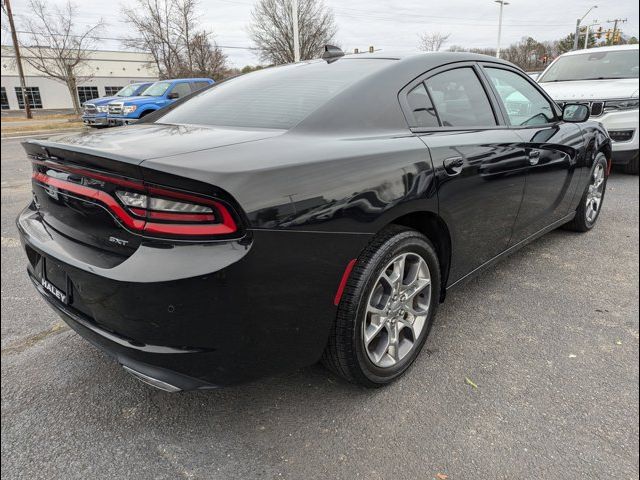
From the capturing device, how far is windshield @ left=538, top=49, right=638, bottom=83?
23.9 feet

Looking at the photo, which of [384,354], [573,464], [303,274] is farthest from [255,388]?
[573,464]

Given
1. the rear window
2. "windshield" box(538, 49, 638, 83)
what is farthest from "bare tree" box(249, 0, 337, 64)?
the rear window

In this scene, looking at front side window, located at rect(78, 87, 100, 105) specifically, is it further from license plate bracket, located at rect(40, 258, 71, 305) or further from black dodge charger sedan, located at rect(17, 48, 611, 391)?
license plate bracket, located at rect(40, 258, 71, 305)

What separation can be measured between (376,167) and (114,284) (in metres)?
1.11

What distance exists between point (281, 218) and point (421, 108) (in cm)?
121

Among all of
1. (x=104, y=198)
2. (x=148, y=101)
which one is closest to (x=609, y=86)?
(x=104, y=198)

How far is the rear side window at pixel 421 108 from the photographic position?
231 centimetres

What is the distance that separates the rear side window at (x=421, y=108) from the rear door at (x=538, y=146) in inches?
30.6

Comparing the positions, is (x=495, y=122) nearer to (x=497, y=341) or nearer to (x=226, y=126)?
(x=497, y=341)

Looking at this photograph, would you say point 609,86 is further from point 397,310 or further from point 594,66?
point 397,310

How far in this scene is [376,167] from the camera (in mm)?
1922

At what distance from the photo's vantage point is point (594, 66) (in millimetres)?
7586

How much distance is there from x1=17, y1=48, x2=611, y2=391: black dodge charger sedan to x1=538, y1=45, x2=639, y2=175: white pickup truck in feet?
14.5

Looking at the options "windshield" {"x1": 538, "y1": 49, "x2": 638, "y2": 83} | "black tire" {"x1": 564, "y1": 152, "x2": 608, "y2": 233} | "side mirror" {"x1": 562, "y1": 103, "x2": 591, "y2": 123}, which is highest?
"windshield" {"x1": 538, "y1": 49, "x2": 638, "y2": 83}
